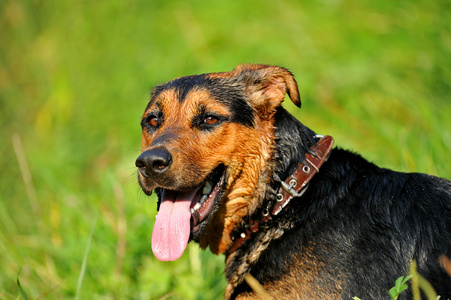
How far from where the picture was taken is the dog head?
338 cm

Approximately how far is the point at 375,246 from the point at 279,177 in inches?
32.8

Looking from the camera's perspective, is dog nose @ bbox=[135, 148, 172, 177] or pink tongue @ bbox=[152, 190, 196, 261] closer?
dog nose @ bbox=[135, 148, 172, 177]

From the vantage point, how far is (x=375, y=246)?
313cm

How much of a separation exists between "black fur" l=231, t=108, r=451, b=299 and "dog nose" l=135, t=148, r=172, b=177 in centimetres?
84

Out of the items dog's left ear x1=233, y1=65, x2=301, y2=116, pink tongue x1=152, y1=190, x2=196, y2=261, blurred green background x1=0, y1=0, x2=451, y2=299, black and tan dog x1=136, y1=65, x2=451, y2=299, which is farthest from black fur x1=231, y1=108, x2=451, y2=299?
blurred green background x1=0, y1=0, x2=451, y2=299

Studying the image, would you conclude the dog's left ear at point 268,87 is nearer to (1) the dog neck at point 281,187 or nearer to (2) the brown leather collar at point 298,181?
(1) the dog neck at point 281,187

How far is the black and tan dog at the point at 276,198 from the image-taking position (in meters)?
3.11

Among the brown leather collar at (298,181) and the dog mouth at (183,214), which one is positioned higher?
the brown leather collar at (298,181)

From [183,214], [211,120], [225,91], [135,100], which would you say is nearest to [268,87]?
[225,91]

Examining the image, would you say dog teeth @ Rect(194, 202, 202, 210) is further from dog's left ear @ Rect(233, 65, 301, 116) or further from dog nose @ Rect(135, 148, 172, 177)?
dog's left ear @ Rect(233, 65, 301, 116)

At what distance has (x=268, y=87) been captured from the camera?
12.5 ft

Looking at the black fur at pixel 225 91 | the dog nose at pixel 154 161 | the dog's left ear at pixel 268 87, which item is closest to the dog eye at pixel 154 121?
the black fur at pixel 225 91

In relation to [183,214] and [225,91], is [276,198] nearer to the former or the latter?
[183,214]

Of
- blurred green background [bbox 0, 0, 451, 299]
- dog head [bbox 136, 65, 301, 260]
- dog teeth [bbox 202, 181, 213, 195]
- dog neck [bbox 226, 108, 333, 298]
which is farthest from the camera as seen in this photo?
blurred green background [bbox 0, 0, 451, 299]
